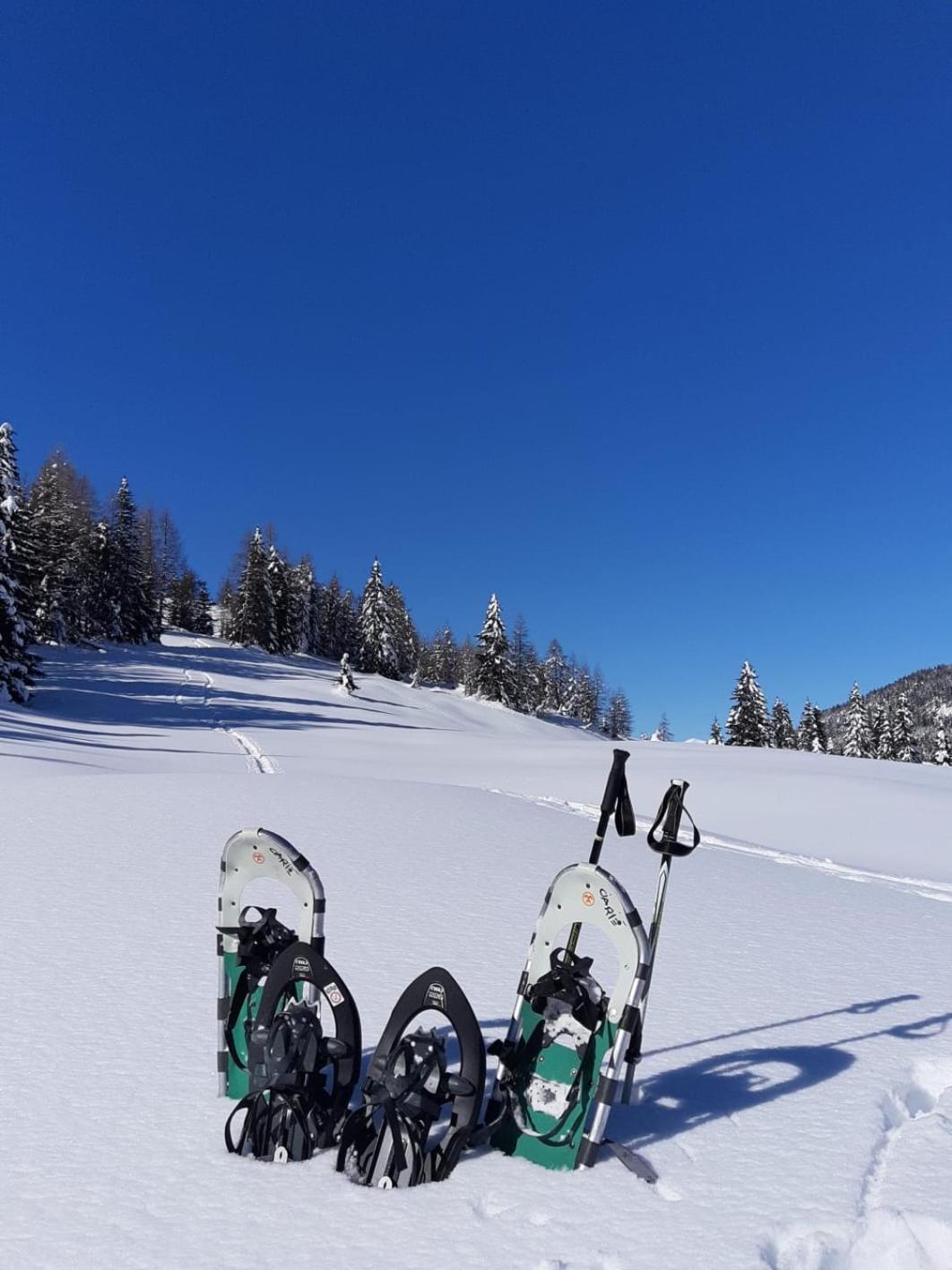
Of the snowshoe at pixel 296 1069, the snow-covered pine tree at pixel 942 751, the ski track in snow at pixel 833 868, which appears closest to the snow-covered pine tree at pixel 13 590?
the ski track in snow at pixel 833 868

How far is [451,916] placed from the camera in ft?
20.5

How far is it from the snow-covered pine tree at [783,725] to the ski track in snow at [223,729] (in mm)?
50547

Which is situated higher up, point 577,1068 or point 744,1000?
point 577,1068

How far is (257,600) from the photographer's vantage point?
72500 mm

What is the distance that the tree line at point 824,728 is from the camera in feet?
196

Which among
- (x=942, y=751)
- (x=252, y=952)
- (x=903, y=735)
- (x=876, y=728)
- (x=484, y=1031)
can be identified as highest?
(x=876, y=728)

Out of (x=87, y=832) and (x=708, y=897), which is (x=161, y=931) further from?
(x=708, y=897)

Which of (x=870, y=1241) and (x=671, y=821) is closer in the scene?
(x=870, y=1241)

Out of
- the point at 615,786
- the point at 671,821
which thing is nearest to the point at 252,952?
the point at 615,786

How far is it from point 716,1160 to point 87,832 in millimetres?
7646

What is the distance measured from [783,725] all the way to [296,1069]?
242 feet

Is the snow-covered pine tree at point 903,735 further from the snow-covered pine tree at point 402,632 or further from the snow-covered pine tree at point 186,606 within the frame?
the snow-covered pine tree at point 186,606

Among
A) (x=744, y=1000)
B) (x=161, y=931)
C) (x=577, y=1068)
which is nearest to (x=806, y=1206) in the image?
(x=577, y=1068)

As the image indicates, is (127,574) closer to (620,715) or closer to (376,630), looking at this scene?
(376,630)
